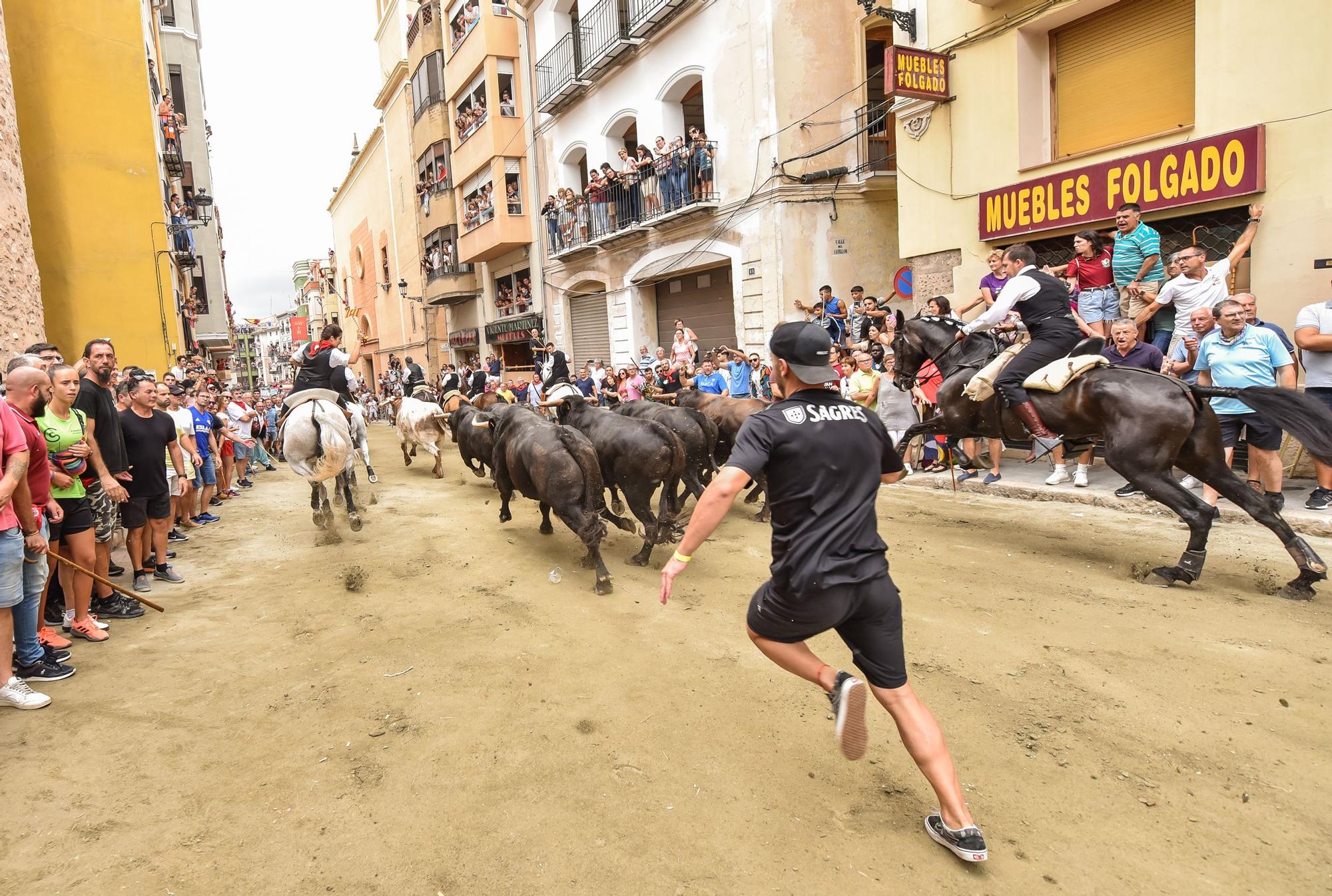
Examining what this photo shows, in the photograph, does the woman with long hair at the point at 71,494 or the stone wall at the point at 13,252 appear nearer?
the woman with long hair at the point at 71,494

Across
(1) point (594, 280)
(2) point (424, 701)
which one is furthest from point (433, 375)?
(2) point (424, 701)

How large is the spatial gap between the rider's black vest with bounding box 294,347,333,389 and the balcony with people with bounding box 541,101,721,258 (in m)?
9.23

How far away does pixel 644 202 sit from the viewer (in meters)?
18.7

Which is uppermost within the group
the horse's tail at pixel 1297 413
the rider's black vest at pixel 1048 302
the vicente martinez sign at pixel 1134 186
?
the vicente martinez sign at pixel 1134 186

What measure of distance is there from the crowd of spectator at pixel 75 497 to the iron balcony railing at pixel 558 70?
53.2ft

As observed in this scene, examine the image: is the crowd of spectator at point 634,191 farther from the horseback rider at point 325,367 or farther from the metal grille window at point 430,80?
the metal grille window at point 430,80

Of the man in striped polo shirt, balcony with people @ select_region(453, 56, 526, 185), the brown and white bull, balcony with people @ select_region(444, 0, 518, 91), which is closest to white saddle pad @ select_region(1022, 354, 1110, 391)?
the man in striped polo shirt

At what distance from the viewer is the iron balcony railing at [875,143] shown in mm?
14961

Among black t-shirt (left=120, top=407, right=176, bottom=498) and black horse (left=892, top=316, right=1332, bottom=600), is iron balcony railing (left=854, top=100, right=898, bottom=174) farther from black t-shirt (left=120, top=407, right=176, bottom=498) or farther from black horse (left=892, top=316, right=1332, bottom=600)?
black t-shirt (left=120, top=407, right=176, bottom=498)

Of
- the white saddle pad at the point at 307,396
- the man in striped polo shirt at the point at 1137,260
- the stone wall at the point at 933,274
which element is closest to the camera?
the man in striped polo shirt at the point at 1137,260

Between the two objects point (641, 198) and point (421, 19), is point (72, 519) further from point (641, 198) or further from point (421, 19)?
point (421, 19)

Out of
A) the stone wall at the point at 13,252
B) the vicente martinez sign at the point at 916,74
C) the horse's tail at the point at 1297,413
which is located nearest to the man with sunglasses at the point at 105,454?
the stone wall at the point at 13,252

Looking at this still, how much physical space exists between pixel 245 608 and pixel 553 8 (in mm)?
22177

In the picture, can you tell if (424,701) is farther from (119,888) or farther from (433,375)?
(433,375)
